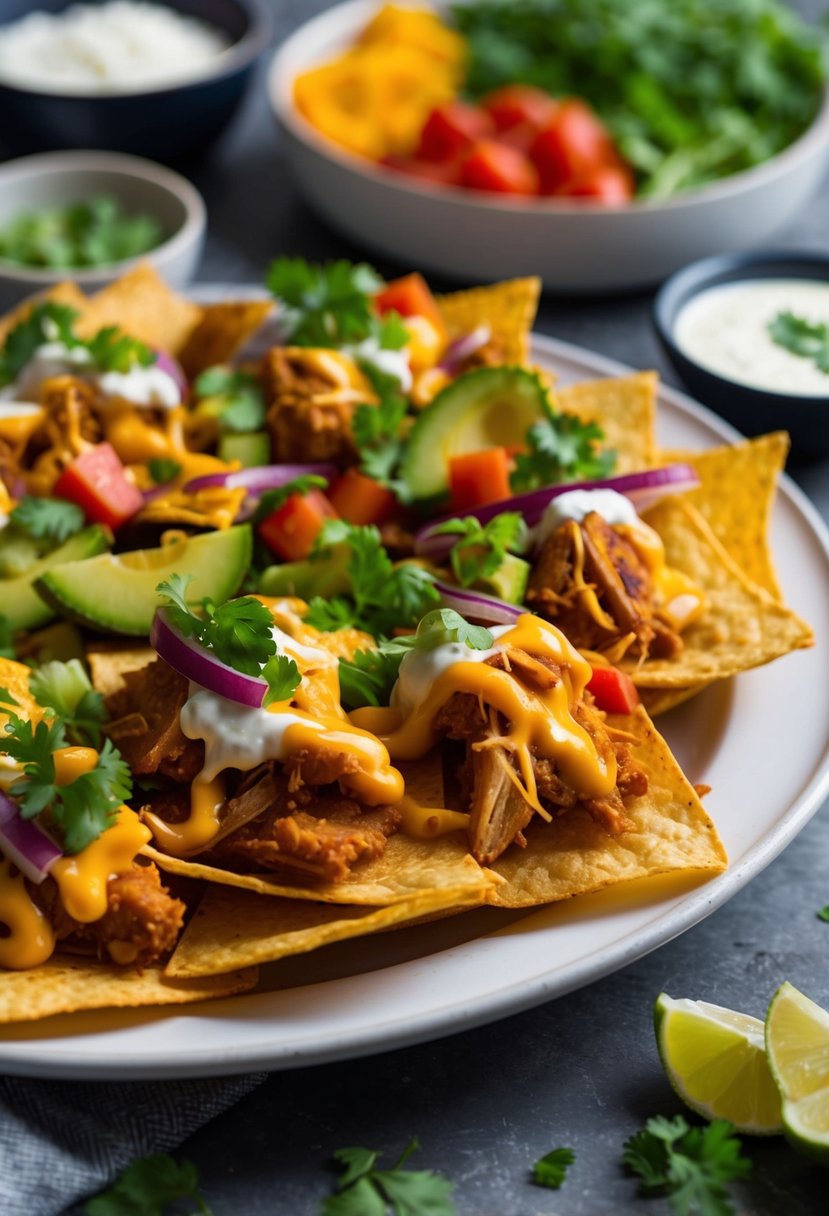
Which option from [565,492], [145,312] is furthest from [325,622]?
[145,312]

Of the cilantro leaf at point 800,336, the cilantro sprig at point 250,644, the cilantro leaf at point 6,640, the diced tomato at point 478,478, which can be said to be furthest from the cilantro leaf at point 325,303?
the cilantro sprig at point 250,644

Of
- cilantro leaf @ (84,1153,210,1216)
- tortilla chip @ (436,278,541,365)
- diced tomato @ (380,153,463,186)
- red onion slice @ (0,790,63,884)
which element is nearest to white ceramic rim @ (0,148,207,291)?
diced tomato @ (380,153,463,186)

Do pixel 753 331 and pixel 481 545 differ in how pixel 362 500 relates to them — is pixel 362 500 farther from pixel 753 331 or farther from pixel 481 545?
pixel 753 331

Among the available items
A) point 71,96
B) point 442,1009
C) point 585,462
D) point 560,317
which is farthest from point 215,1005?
point 71,96

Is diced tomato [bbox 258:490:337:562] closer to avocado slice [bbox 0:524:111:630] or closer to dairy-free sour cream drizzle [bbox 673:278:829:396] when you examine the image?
avocado slice [bbox 0:524:111:630]

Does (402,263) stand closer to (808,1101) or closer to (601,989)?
(601,989)

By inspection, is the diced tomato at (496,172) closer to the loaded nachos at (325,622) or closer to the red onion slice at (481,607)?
the loaded nachos at (325,622)

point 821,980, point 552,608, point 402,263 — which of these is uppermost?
point 552,608
